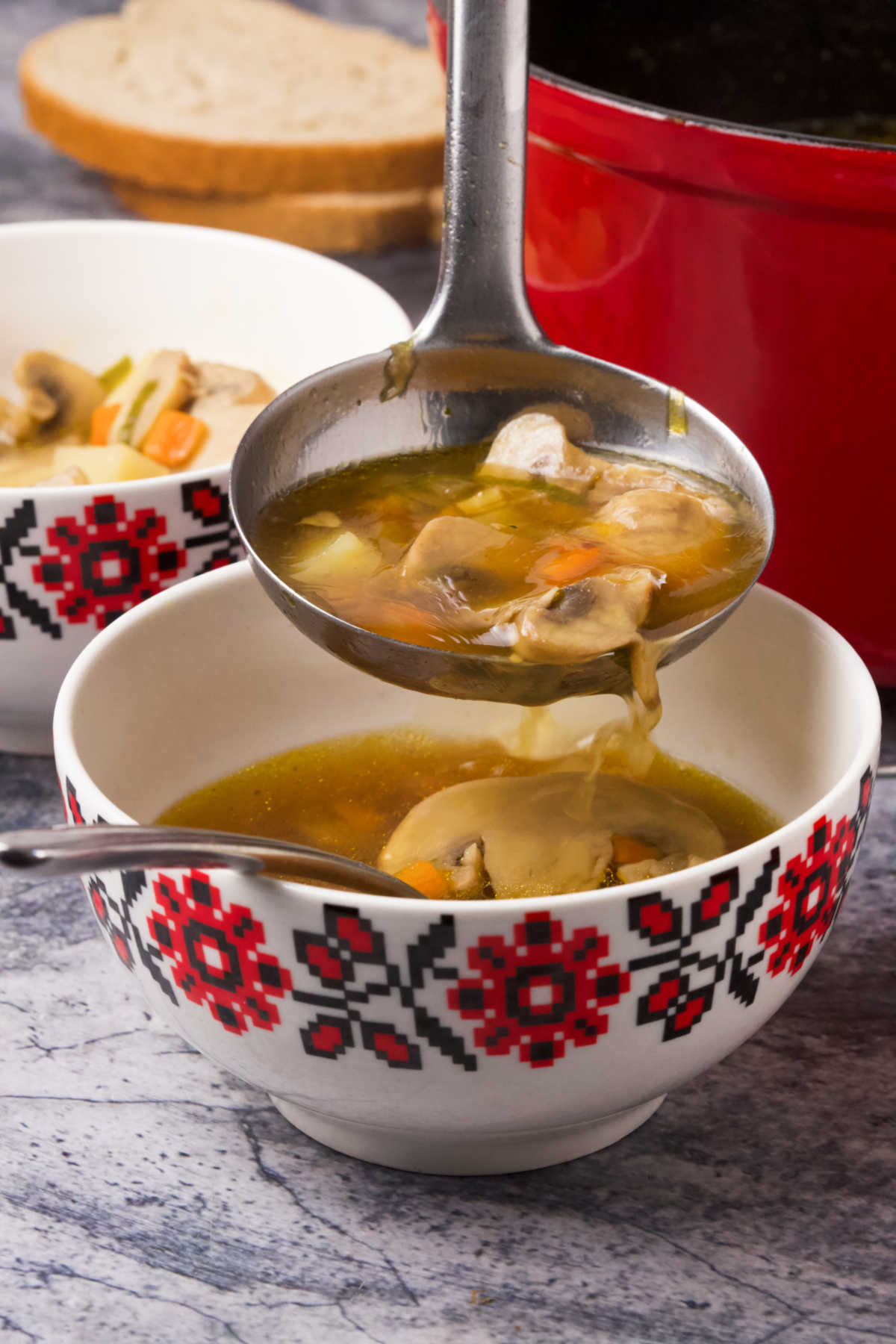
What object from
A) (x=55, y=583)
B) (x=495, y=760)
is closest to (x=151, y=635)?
(x=55, y=583)

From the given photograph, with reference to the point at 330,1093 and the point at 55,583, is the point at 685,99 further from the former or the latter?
the point at 330,1093

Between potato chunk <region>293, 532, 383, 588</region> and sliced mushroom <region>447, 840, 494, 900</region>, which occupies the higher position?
potato chunk <region>293, 532, 383, 588</region>

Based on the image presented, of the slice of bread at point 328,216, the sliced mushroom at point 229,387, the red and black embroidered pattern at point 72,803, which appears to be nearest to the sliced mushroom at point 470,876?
the red and black embroidered pattern at point 72,803

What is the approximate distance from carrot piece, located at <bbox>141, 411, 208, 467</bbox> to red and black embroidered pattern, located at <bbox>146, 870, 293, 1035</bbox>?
0.94 m

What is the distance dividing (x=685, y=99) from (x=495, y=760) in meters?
1.00

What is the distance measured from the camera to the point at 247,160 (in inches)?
115

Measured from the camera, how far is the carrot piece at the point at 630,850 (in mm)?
1354

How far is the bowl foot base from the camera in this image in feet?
3.87

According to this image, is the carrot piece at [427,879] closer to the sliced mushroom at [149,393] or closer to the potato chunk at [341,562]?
the potato chunk at [341,562]

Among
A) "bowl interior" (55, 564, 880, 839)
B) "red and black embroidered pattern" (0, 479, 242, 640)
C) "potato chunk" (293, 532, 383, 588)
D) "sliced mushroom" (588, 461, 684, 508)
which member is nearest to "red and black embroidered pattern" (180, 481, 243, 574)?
"red and black embroidered pattern" (0, 479, 242, 640)

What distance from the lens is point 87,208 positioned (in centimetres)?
318

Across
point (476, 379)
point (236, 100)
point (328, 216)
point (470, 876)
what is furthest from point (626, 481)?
point (236, 100)

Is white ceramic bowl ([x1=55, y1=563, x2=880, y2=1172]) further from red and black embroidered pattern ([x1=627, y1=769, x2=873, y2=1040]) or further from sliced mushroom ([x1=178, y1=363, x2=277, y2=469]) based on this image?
sliced mushroom ([x1=178, y1=363, x2=277, y2=469])

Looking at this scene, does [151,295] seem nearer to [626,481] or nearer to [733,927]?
[626,481]
